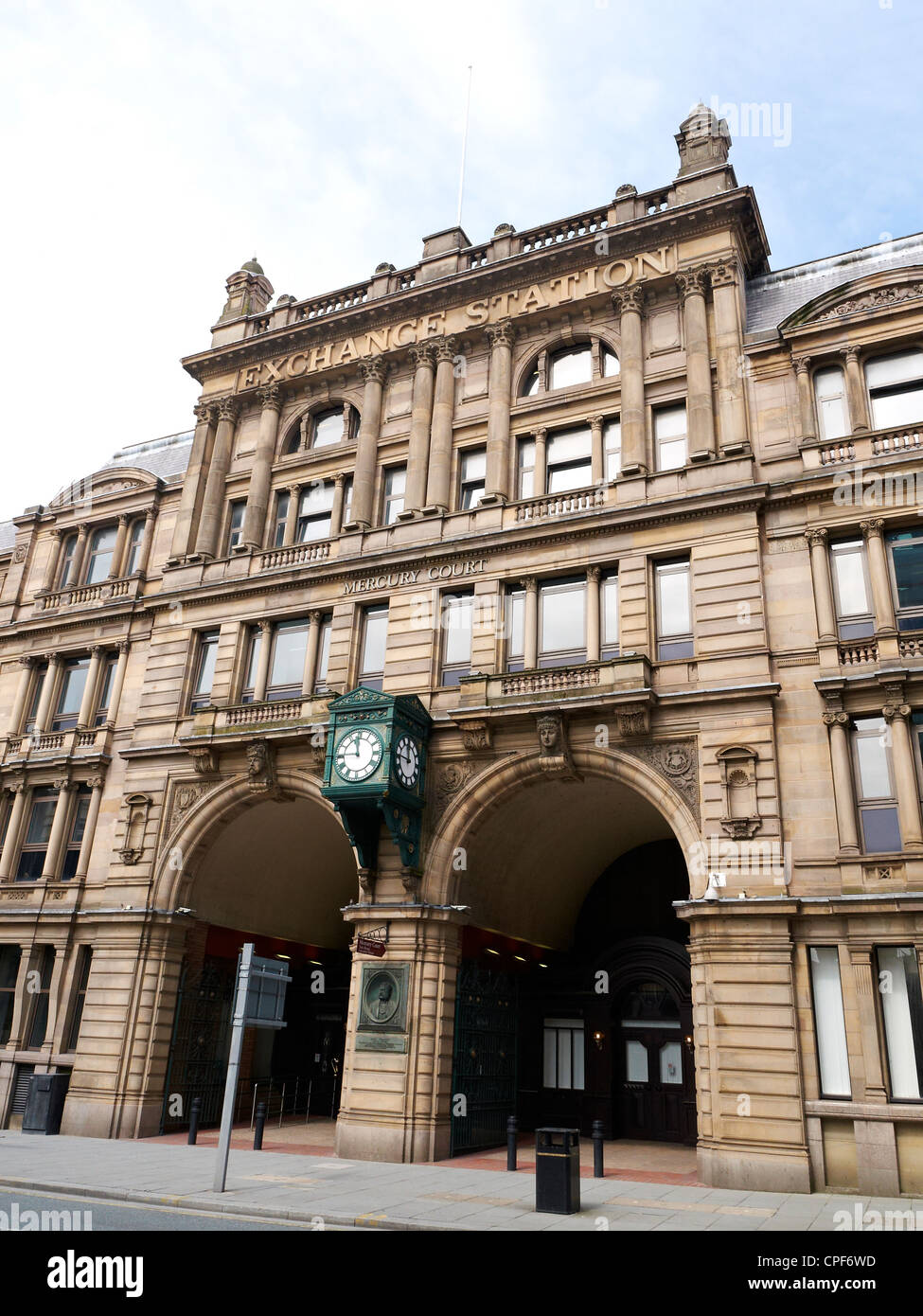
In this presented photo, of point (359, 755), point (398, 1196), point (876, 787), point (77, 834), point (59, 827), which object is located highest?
point (359, 755)

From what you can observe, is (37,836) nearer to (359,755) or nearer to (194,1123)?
(194,1123)

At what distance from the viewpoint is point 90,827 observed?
28625 mm

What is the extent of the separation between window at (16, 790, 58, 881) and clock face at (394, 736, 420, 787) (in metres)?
13.8

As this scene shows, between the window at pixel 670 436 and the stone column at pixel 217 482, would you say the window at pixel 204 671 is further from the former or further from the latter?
the window at pixel 670 436

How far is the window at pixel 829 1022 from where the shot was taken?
695 inches

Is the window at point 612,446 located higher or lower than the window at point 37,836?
higher

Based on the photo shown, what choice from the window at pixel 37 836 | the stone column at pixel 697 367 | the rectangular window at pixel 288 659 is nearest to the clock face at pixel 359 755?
the rectangular window at pixel 288 659

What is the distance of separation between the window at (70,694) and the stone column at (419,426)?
1281 centimetres

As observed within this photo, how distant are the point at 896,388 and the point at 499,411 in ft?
33.0

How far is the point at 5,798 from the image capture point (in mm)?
30984

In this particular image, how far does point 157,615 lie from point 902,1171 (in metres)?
24.0

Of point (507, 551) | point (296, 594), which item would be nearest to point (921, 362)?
point (507, 551)

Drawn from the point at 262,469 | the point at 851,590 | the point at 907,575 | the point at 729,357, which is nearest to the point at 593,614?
the point at 851,590
